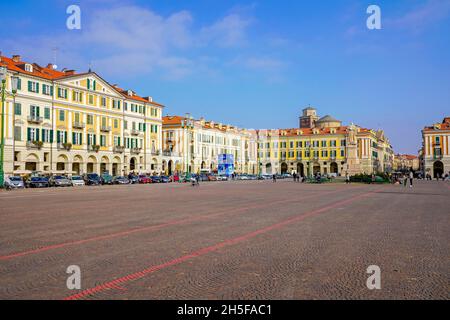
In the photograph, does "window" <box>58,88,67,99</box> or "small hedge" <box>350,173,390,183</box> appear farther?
"window" <box>58,88,67,99</box>

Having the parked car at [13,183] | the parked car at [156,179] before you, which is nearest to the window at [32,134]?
the parked car at [13,183]

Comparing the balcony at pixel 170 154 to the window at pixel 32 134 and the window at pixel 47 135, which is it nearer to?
the window at pixel 47 135

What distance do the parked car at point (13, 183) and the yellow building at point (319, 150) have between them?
80.2 meters

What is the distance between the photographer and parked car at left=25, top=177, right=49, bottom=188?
147ft

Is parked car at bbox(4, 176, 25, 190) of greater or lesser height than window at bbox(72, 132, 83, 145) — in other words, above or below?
A: below

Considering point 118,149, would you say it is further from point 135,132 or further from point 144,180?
point 144,180

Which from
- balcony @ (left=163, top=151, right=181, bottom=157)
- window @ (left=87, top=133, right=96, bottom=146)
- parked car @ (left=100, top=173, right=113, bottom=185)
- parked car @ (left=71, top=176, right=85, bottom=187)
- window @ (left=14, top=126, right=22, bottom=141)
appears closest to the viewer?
parked car @ (left=71, top=176, right=85, bottom=187)

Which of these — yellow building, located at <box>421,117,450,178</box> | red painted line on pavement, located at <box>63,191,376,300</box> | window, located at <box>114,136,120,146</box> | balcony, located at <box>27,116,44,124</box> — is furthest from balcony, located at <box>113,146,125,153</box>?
yellow building, located at <box>421,117,450,178</box>

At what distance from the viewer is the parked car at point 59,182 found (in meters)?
46.7

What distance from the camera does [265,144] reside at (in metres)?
129

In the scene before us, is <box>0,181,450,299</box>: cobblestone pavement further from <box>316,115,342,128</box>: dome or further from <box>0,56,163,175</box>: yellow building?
<box>316,115,342,128</box>: dome

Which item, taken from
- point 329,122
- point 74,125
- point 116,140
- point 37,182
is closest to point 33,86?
point 74,125

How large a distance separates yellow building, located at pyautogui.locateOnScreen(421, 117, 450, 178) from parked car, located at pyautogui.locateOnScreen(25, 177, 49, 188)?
89.9 m

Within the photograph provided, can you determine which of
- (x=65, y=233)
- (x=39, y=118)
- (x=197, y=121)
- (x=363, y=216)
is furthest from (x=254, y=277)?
(x=197, y=121)
